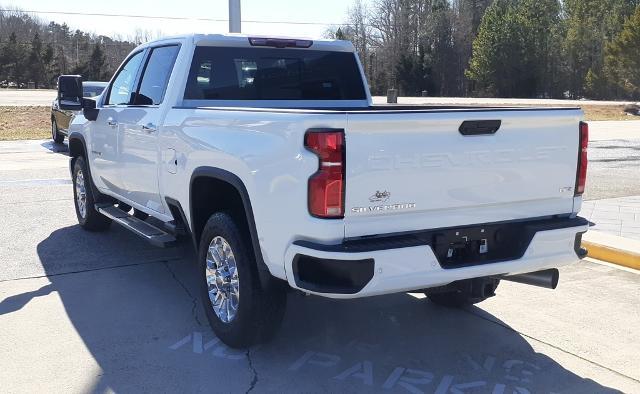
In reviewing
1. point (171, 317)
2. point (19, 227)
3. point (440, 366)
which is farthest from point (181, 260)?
point (440, 366)

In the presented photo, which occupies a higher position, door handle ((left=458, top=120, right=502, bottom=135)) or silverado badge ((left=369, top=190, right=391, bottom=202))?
door handle ((left=458, top=120, right=502, bottom=135))

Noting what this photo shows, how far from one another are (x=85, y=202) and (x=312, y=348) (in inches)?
161

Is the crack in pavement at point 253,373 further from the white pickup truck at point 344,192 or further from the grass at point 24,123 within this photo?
the grass at point 24,123

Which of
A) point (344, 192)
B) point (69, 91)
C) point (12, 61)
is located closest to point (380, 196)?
point (344, 192)

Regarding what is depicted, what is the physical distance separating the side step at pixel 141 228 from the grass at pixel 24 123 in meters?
14.2

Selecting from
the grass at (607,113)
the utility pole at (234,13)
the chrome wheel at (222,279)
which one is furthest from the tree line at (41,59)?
the chrome wheel at (222,279)

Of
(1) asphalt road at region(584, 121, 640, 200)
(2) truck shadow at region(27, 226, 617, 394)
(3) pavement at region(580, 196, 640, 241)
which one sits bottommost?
(2) truck shadow at region(27, 226, 617, 394)

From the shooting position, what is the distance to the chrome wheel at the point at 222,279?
4.37 meters

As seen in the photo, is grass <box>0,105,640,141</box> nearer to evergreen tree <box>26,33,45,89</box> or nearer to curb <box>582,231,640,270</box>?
curb <box>582,231,640,270</box>

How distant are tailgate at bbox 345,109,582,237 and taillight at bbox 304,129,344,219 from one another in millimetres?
46

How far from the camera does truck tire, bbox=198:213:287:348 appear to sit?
13.6ft

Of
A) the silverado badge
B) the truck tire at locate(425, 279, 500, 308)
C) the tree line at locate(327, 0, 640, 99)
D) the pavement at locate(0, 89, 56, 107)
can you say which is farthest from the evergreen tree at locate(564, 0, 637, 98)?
the silverado badge

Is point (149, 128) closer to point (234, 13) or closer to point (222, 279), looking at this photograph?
point (222, 279)

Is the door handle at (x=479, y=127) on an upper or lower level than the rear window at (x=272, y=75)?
lower
